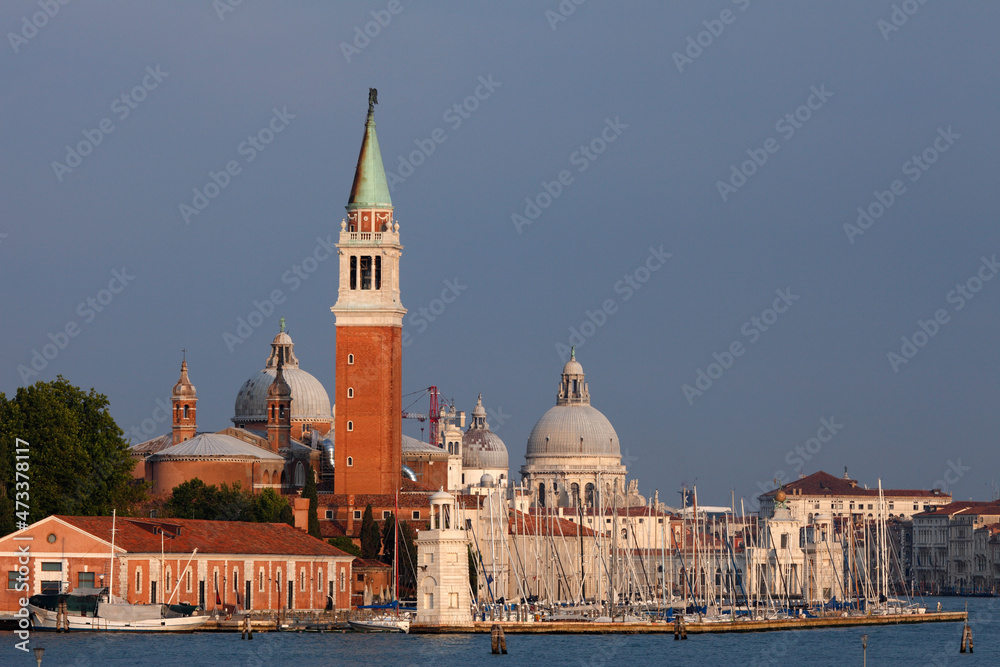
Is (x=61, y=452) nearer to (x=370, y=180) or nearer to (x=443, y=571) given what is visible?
(x=443, y=571)

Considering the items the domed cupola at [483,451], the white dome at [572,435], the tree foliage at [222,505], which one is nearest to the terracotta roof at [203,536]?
the tree foliage at [222,505]

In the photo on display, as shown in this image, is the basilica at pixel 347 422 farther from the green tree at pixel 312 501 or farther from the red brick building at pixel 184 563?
Result: the red brick building at pixel 184 563

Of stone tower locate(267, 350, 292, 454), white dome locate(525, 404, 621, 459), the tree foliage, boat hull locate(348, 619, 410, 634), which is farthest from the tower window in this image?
white dome locate(525, 404, 621, 459)

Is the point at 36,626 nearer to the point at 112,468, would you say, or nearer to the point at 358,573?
the point at 112,468

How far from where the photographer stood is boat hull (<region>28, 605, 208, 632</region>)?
56.5m

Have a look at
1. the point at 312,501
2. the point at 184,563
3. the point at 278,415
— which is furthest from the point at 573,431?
the point at 184,563

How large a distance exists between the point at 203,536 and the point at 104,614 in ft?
21.4

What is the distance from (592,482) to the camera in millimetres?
141125

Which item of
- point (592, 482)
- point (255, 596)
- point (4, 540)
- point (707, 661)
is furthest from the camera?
point (592, 482)

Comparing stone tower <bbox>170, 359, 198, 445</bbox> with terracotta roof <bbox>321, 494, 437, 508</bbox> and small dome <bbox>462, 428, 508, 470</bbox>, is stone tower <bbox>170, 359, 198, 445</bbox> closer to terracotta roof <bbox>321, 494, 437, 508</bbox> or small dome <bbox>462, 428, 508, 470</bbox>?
terracotta roof <bbox>321, 494, 437, 508</bbox>

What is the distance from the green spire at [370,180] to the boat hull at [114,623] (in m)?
27.4

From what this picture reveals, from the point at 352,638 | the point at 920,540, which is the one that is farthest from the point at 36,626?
the point at 920,540

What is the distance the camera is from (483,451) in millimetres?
136375

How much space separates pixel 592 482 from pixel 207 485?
6051 cm
